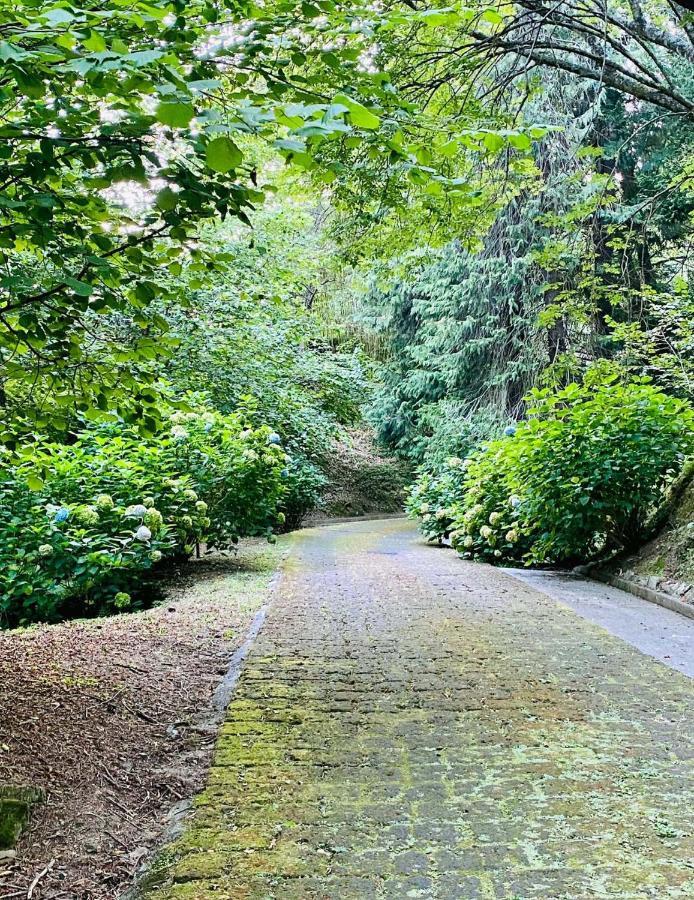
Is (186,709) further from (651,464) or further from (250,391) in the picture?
(250,391)

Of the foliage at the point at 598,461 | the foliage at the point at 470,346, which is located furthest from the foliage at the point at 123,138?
the foliage at the point at 470,346

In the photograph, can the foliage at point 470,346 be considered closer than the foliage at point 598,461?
No

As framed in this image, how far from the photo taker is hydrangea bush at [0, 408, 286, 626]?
6.12 meters

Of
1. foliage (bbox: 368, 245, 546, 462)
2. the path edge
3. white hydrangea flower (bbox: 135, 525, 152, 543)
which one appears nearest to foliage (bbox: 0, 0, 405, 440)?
the path edge

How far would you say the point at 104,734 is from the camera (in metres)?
3.40

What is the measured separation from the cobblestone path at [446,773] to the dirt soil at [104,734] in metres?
0.20

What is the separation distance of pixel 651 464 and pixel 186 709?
5.74 metres

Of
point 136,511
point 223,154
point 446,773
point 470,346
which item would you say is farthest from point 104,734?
point 470,346

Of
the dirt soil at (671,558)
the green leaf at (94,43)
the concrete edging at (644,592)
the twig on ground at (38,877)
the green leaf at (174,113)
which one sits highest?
the green leaf at (94,43)

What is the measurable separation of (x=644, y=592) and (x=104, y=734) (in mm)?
5651

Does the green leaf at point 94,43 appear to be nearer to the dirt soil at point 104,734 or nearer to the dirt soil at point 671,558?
the dirt soil at point 104,734

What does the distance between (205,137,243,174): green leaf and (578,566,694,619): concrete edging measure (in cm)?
596

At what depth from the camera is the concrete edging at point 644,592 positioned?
6.37 metres

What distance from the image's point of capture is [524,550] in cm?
1002
